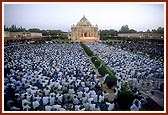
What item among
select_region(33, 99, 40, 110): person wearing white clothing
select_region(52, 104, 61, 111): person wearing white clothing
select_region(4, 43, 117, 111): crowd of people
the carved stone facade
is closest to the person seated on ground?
select_region(4, 43, 117, 111): crowd of people

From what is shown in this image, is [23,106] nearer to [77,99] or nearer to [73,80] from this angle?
[77,99]

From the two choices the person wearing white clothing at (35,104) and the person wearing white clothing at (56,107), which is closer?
the person wearing white clothing at (56,107)

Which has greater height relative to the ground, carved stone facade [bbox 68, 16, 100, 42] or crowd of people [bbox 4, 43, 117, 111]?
carved stone facade [bbox 68, 16, 100, 42]

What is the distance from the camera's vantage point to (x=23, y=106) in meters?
8.34

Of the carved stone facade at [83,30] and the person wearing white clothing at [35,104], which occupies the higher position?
the carved stone facade at [83,30]

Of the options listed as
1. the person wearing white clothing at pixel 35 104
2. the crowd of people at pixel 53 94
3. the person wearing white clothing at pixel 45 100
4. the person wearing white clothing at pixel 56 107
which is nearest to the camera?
the person wearing white clothing at pixel 56 107

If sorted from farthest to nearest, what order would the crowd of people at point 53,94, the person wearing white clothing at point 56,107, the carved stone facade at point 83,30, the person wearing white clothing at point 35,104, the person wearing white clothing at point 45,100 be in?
the carved stone facade at point 83,30
the person wearing white clothing at point 45,100
the crowd of people at point 53,94
the person wearing white clothing at point 35,104
the person wearing white clothing at point 56,107

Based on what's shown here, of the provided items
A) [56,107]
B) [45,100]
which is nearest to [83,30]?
[45,100]

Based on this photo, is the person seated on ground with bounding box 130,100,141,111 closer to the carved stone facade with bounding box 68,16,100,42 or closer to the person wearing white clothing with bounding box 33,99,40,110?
the person wearing white clothing with bounding box 33,99,40,110

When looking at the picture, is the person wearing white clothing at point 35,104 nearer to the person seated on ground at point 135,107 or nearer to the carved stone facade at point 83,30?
the person seated on ground at point 135,107

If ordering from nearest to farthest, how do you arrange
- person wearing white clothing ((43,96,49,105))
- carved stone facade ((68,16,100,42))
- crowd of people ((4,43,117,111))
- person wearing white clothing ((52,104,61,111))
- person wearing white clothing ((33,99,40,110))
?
1. person wearing white clothing ((52,104,61,111))
2. person wearing white clothing ((33,99,40,110))
3. crowd of people ((4,43,117,111))
4. person wearing white clothing ((43,96,49,105))
5. carved stone facade ((68,16,100,42))

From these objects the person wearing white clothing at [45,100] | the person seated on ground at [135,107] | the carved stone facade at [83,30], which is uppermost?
the carved stone facade at [83,30]

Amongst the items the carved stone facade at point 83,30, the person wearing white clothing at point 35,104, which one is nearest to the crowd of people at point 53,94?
the person wearing white clothing at point 35,104

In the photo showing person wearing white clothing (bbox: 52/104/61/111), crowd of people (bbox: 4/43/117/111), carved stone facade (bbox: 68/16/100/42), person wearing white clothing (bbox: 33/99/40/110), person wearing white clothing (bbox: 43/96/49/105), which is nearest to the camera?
person wearing white clothing (bbox: 52/104/61/111)
